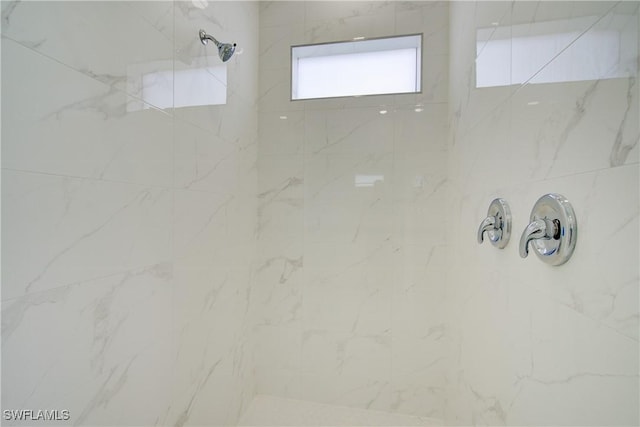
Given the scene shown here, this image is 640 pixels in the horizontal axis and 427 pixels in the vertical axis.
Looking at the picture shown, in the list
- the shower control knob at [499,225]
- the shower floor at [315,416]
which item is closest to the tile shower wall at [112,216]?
the shower floor at [315,416]

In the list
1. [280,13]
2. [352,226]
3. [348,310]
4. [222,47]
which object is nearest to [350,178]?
[352,226]

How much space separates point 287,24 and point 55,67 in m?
1.67

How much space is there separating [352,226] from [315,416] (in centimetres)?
126

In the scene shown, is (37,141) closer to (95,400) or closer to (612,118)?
(95,400)

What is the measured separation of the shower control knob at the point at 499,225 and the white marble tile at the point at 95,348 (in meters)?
1.21

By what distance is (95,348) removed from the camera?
958mm

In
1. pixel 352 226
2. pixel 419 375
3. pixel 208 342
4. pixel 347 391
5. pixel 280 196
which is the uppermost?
pixel 280 196

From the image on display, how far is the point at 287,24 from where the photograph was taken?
2123 millimetres

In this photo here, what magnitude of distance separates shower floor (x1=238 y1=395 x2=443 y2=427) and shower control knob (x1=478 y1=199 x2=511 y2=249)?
1.52 metres

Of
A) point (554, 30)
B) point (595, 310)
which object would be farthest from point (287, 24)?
point (595, 310)

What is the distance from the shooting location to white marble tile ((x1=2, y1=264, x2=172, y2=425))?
758 mm

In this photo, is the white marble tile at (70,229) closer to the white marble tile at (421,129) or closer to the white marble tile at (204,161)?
the white marble tile at (204,161)

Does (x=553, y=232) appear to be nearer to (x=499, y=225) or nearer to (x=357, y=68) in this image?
(x=499, y=225)

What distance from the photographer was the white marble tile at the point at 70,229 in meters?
0.73
